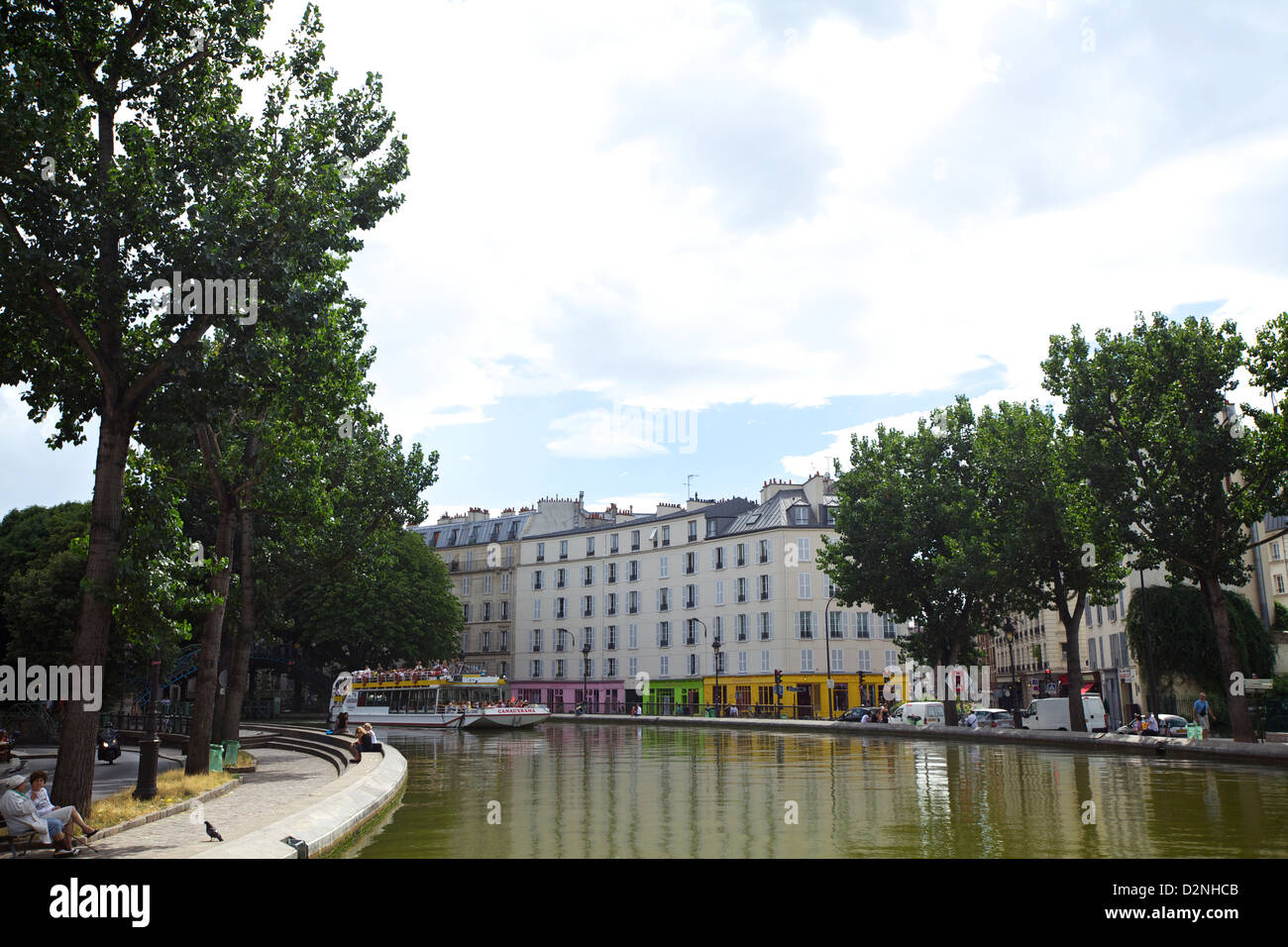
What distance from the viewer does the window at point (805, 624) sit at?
71375 millimetres

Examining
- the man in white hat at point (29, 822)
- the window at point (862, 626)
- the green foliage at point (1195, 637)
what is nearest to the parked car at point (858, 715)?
the window at point (862, 626)

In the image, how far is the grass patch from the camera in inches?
544

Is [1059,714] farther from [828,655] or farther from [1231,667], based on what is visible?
[828,655]

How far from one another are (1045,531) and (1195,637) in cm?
1032

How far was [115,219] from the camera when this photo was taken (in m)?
13.2

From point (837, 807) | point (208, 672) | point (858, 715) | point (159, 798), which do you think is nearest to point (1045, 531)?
point (858, 715)

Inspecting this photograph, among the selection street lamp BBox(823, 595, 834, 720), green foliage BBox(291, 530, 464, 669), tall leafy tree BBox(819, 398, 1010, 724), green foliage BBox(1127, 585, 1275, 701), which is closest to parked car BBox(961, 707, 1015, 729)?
tall leafy tree BBox(819, 398, 1010, 724)

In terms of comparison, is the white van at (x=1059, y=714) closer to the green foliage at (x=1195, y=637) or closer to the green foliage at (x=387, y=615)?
the green foliage at (x=1195, y=637)

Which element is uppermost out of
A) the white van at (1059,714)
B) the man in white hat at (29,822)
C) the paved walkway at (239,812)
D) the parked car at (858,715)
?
the man in white hat at (29,822)

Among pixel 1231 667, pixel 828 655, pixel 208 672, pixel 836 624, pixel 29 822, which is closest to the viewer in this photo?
pixel 29 822

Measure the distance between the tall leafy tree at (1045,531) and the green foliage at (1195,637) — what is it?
193 inches
